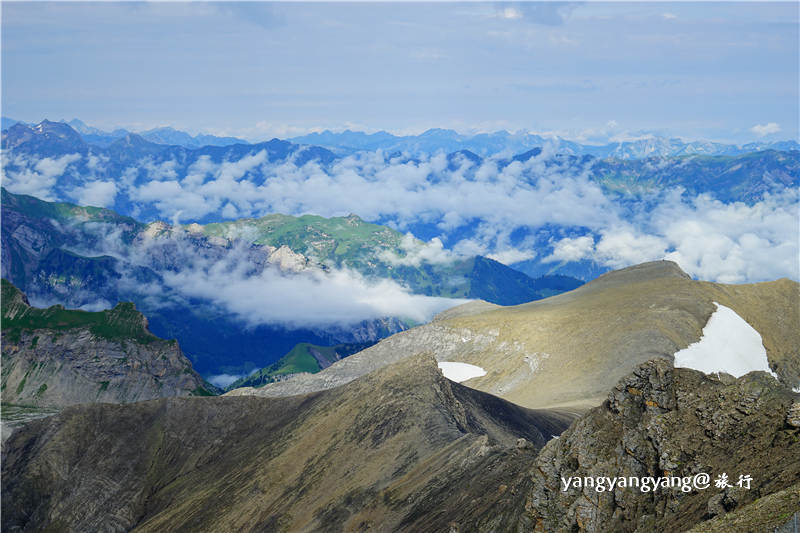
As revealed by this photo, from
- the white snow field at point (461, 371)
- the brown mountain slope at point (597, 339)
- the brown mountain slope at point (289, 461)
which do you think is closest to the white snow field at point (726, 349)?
the brown mountain slope at point (597, 339)

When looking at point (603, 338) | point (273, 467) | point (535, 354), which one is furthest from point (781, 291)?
point (273, 467)

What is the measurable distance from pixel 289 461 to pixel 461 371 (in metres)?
90.6

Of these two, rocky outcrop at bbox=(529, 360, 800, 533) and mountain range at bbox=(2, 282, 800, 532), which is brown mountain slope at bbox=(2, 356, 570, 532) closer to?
mountain range at bbox=(2, 282, 800, 532)

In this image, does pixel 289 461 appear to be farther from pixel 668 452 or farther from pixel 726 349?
pixel 726 349

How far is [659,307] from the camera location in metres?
174

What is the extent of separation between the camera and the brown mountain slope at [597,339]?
152625mm

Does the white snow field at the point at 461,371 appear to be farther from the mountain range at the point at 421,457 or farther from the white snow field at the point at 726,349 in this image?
the white snow field at the point at 726,349

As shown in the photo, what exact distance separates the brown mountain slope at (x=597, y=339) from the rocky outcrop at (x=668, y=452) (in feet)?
294

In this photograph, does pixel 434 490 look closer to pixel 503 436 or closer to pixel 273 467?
pixel 503 436

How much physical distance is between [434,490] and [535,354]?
110 meters

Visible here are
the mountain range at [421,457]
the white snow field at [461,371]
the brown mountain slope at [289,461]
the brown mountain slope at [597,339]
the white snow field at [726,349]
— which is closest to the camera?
the mountain range at [421,457]

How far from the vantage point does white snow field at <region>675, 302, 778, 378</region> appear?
14988cm

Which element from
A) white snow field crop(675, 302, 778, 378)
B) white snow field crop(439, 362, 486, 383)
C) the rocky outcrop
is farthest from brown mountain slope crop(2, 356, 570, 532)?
white snow field crop(439, 362, 486, 383)

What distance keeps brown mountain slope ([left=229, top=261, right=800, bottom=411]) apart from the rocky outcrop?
89.6 meters
